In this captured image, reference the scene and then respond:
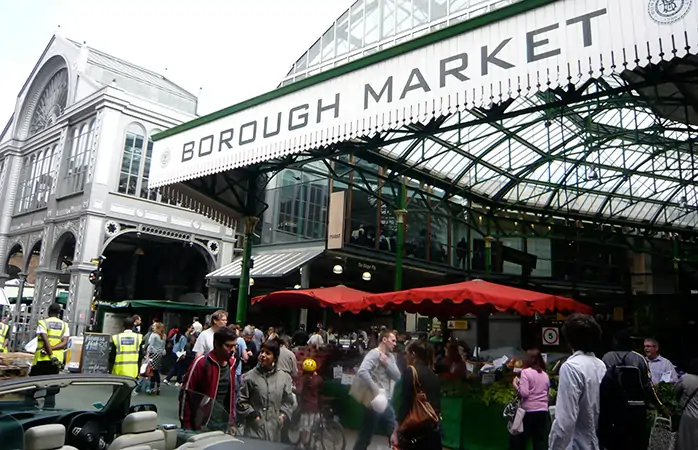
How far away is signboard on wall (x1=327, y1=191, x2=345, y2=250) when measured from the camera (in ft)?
64.1

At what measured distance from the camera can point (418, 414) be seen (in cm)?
503

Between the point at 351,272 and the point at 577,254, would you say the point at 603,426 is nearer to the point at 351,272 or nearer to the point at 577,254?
the point at 351,272

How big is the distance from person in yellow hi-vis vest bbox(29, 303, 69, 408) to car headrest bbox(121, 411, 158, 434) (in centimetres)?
540

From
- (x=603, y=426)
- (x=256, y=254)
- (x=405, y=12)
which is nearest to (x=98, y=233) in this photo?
(x=256, y=254)

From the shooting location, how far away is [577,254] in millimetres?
27953

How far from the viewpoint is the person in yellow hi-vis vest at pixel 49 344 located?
870 cm

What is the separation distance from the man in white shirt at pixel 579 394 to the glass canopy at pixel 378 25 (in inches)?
542

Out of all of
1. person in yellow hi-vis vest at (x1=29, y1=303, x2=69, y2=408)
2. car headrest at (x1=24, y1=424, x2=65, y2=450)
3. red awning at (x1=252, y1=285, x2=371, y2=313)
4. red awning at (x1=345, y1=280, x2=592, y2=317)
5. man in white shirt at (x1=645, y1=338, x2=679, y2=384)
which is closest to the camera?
car headrest at (x1=24, y1=424, x2=65, y2=450)

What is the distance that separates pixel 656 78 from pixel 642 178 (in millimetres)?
18876

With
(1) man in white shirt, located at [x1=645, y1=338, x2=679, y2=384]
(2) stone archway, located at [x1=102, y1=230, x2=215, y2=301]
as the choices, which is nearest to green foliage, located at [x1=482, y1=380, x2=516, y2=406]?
(1) man in white shirt, located at [x1=645, y1=338, x2=679, y2=384]

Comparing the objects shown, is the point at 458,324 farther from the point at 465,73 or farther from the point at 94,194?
the point at 94,194

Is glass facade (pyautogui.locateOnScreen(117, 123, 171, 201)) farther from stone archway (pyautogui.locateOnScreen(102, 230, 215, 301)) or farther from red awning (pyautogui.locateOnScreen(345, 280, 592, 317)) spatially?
red awning (pyautogui.locateOnScreen(345, 280, 592, 317))

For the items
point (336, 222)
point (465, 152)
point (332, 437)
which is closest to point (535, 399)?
point (332, 437)

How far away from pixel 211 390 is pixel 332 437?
3477mm
